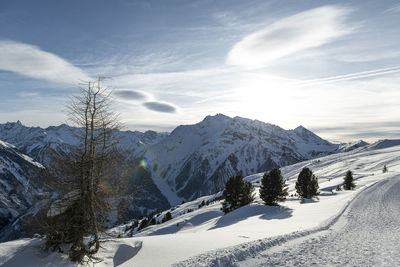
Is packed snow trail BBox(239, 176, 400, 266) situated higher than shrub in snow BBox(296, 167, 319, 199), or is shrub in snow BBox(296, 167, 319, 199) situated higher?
packed snow trail BBox(239, 176, 400, 266)

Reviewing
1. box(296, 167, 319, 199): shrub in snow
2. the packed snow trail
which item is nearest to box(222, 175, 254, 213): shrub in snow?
box(296, 167, 319, 199): shrub in snow

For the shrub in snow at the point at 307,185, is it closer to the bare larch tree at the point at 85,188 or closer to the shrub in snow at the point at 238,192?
the shrub in snow at the point at 238,192

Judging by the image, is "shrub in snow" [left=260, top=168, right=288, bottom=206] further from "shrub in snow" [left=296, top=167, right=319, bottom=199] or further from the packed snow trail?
the packed snow trail

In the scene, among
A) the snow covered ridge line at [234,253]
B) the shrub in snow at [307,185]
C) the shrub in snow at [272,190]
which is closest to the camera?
the snow covered ridge line at [234,253]

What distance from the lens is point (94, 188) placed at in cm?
1209

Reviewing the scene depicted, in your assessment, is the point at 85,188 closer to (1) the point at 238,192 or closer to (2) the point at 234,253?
(2) the point at 234,253

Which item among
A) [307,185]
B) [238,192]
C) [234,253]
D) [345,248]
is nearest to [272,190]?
[238,192]

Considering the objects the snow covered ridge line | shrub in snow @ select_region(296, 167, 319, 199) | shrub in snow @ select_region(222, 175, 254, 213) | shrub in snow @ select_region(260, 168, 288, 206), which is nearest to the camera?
the snow covered ridge line

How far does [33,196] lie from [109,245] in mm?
4642

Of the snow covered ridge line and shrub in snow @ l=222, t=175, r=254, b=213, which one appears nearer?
the snow covered ridge line

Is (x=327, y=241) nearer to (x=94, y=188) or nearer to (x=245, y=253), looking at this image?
(x=245, y=253)

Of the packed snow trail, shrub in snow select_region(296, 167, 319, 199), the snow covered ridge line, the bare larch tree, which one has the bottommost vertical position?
shrub in snow select_region(296, 167, 319, 199)

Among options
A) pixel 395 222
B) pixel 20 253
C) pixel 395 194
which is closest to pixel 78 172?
pixel 20 253

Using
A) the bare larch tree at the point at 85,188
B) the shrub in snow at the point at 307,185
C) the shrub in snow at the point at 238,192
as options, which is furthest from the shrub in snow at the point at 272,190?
the bare larch tree at the point at 85,188
